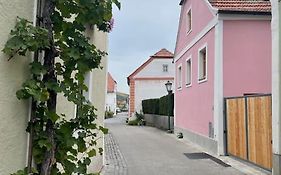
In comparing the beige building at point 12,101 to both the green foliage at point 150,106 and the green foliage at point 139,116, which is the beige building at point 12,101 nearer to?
the green foliage at point 150,106

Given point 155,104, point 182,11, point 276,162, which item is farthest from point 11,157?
point 155,104

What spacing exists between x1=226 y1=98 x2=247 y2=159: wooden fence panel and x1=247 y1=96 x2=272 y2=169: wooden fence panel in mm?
425

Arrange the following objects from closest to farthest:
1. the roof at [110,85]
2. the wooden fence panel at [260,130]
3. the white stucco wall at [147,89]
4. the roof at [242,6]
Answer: the wooden fence panel at [260,130], the roof at [242,6], the white stucco wall at [147,89], the roof at [110,85]

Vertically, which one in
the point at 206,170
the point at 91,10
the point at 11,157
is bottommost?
the point at 206,170

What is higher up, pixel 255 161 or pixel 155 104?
pixel 155 104

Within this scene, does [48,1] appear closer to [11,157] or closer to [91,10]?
[91,10]

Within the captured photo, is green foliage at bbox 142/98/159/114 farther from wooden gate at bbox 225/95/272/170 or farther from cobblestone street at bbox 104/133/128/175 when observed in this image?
wooden gate at bbox 225/95/272/170

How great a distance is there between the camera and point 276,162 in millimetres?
7156

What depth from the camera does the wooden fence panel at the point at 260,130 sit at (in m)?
8.23

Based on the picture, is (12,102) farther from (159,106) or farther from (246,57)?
(159,106)

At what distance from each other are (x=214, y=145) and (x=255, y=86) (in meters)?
2.51

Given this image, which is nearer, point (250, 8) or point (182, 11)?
point (250, 8)

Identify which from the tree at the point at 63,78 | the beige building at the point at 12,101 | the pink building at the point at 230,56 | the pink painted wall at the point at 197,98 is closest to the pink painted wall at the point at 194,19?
the pink building at the point at 230,56

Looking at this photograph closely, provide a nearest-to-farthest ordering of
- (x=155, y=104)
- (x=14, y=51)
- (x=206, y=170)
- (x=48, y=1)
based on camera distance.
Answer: (x=14, y=51) → (x=48, y=1) → (x=206, y=170) → (x=155, y=104)
